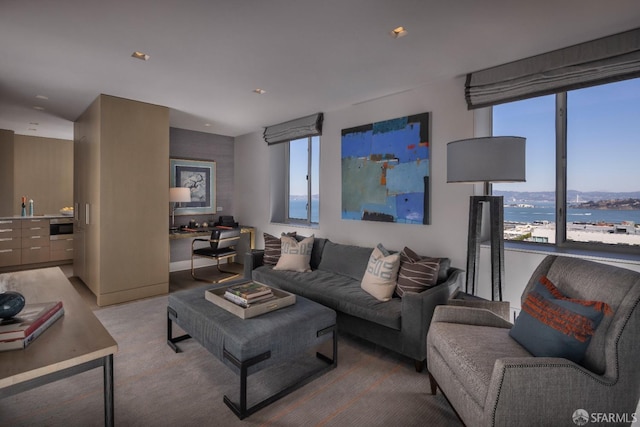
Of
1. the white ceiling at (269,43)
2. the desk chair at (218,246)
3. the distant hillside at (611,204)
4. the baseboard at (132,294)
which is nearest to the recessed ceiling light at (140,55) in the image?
the white ceiling at (269,43)

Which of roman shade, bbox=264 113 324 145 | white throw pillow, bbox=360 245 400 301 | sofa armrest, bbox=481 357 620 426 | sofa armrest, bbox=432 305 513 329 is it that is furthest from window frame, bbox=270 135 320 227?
sofa armrest, bbox=481 357 620 426

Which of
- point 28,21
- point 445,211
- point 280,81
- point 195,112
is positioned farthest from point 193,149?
point 445,211

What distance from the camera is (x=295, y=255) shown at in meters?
3.87

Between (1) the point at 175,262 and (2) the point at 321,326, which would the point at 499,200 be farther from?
(1) the point at 175,262

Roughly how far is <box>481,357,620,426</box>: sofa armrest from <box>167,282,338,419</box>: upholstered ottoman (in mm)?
1168

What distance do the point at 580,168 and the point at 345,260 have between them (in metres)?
2.33

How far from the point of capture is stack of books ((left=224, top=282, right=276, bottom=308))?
236 cm

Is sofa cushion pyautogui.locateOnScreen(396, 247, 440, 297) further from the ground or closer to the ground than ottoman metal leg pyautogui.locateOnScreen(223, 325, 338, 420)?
further from the ground

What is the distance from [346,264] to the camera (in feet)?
12.0

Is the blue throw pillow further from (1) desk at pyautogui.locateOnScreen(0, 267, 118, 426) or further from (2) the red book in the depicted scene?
(2) the red book

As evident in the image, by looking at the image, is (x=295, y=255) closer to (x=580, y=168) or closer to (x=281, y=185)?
(x=281, y=185)

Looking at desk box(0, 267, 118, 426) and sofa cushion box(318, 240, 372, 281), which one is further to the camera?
sofa cushion box(318, 240, 372, 281)

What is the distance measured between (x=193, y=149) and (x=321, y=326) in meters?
4.43

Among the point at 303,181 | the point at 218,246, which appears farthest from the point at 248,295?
the point at 303,181
